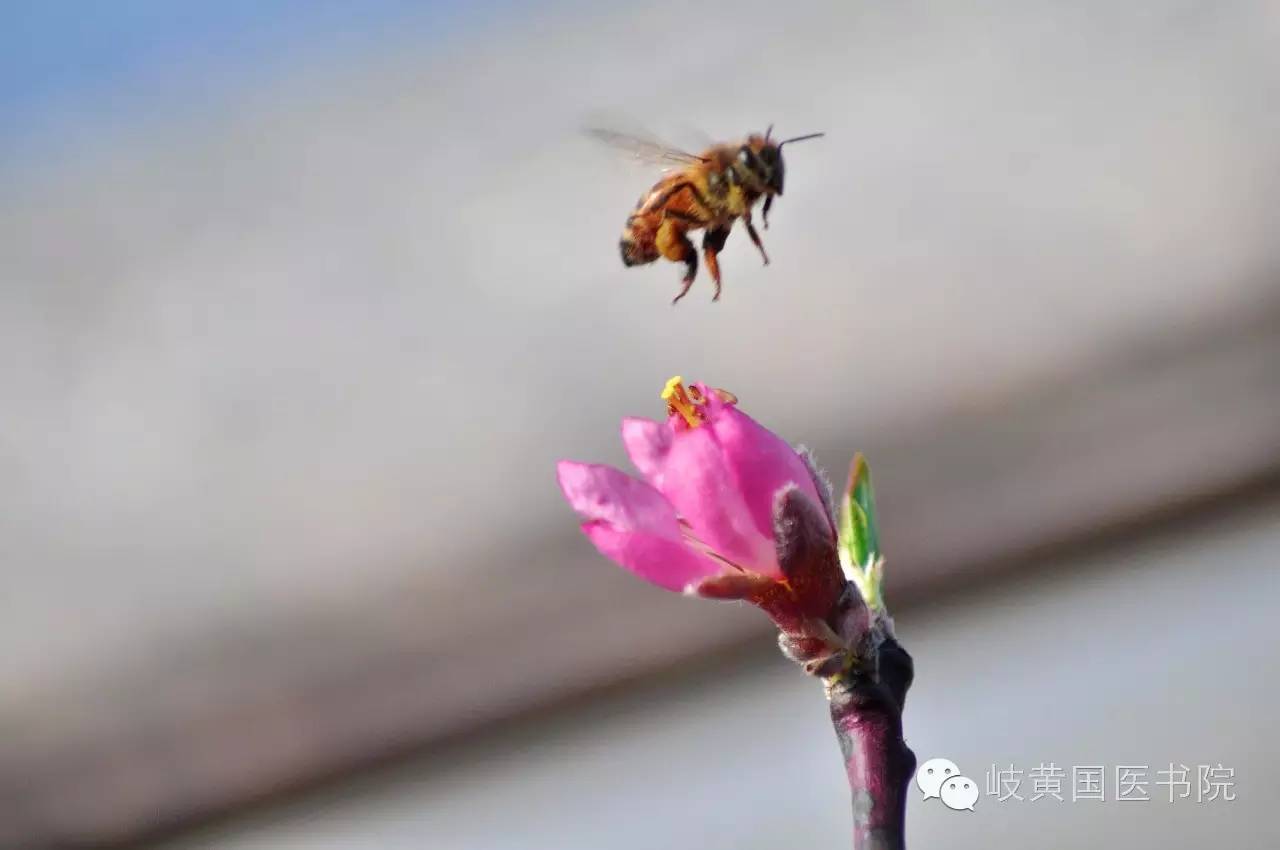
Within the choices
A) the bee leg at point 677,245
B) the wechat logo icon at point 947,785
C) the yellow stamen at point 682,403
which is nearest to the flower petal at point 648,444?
the yellow stamen at point 682,403

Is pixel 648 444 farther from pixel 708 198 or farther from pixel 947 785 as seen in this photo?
pixel 947 785

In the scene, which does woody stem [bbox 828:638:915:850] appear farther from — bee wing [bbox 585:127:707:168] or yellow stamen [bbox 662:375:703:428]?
bee wing [bbox 585:127:707:168]

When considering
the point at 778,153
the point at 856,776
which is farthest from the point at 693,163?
the point at 856,776

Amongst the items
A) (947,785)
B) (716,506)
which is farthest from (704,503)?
(947,785)

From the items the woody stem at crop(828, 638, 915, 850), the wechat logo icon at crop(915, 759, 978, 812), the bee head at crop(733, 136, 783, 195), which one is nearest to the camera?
Answer: the woody stem at crop(828, 638, 915, 850)

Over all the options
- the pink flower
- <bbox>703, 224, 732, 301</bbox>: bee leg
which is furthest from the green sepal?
<bbox>703, 224, 732, 301</bbox>: bee leg

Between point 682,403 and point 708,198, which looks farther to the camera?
point 708,198

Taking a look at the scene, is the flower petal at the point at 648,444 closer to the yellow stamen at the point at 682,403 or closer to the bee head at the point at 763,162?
the yellow stamen at the point at 682,403
